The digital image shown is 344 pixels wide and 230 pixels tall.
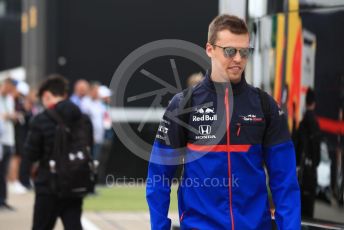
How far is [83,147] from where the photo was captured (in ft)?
27.4

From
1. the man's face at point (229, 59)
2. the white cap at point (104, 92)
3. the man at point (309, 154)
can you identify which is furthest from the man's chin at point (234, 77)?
the white cap at point (104, 92)

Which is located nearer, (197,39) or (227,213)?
(227,213)

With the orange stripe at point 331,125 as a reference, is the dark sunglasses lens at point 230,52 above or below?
above

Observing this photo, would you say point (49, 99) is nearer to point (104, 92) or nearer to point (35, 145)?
point (35, 145)

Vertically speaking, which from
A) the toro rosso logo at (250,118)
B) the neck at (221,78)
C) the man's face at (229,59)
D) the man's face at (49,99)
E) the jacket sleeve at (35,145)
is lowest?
the jacket sleeve at (35,145)

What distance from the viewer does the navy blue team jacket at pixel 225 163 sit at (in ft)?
15.2

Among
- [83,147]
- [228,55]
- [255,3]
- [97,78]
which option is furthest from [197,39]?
[228,55]

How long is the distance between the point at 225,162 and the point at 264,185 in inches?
9.7

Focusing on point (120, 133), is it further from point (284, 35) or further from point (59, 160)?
point (284, 35)

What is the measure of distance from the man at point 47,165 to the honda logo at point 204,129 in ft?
11.8

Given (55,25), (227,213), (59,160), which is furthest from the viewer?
(55,25)

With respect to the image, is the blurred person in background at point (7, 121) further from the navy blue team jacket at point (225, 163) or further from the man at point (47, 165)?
the navy blue team jacket at point (225, 163)

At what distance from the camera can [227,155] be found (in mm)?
4648

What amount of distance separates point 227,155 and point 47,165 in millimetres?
3875
